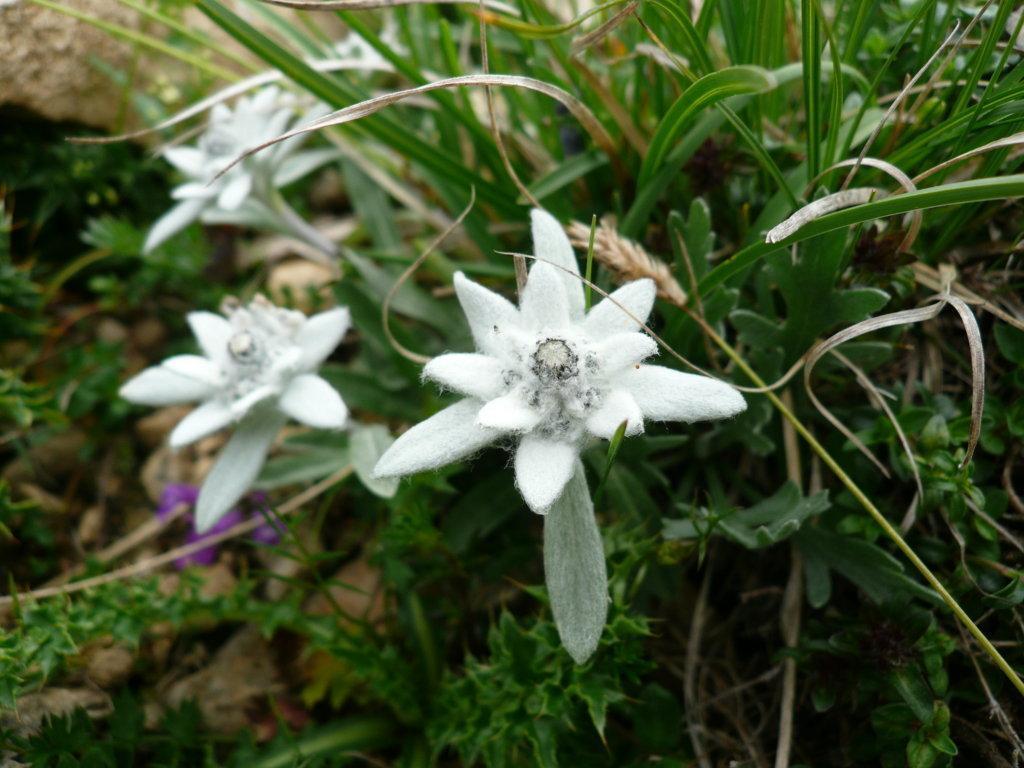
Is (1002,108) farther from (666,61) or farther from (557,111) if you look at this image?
(557,111)

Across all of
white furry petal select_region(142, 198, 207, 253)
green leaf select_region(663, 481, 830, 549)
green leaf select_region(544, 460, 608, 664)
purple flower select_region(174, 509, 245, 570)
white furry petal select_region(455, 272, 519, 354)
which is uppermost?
white furry petal select_region(142, 198, 207, 253)

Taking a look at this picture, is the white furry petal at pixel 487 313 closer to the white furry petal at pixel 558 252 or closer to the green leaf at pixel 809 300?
the white furry petal at pixel 558 252

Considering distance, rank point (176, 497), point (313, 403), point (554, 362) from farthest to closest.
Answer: point (176, 497) < point (313, 403) < point (554, 362)

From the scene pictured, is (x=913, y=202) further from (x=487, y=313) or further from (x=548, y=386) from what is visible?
(x=487, y=313)

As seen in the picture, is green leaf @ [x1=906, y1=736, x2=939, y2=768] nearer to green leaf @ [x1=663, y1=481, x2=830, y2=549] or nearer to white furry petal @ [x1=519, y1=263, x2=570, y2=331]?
green leaf @ [x1=663, y1=481, x2=830, y2=549]

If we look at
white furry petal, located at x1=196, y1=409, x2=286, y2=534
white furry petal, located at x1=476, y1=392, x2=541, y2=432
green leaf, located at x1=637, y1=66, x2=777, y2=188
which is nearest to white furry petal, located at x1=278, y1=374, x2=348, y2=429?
white furry petal, located at x1=196, y1=409, x2=286, y2=534

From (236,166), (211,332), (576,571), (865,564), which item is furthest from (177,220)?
(865,564)
